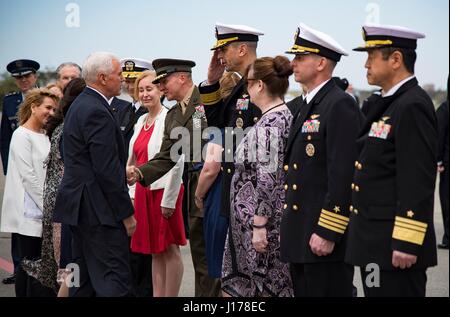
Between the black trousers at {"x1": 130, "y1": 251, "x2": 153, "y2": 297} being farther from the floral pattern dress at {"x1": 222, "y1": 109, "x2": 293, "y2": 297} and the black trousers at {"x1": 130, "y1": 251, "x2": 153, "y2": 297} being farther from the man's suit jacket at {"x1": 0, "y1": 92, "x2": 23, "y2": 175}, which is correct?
the man's suit jacket at {"x1": 0, "y1": 92, "x2": 23, "y2": 175}

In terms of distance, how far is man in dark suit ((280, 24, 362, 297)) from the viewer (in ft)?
13.7

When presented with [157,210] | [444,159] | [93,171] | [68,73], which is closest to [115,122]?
[93,171]

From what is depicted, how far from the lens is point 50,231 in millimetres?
5797

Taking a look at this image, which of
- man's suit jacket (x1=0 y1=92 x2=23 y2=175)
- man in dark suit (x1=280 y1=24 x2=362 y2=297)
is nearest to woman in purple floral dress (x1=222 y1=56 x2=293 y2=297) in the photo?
→ man in dark suit (x1=280 y1=24 x2=362 y2=297)

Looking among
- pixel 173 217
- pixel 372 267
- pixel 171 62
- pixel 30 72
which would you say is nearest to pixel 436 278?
pixel 173 217

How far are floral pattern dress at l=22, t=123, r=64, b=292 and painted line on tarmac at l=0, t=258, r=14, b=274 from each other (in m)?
1.79

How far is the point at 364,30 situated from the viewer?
413 cm

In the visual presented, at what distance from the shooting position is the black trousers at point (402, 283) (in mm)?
3861

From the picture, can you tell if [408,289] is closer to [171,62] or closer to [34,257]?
[171,62]

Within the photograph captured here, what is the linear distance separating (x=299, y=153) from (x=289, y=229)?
0.42 m

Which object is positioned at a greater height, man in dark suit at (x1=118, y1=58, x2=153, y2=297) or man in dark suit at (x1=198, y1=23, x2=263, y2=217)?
man in dark suit at (x1=198, y1=23, x2=263, y2=217)

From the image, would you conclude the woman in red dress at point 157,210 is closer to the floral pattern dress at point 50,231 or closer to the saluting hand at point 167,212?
the saluting hand at point 167,212

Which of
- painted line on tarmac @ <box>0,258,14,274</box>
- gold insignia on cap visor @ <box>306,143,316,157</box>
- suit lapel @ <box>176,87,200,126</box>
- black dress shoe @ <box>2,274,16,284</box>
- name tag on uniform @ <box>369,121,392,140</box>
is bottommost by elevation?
painted line on tarmac @ <box>0,258,14,274</box>

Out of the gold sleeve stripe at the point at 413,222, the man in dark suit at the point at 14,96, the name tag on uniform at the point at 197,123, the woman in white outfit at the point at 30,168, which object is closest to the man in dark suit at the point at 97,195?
the name tag on uniform at the point at 197,123
